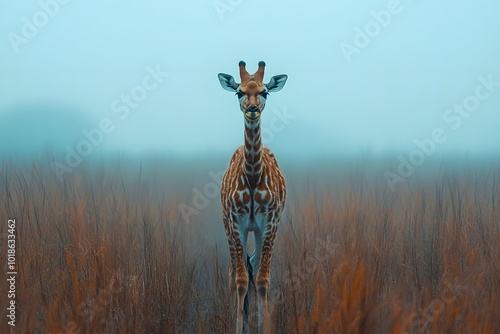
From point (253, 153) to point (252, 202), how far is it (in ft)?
1.58

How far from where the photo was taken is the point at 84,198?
19.5ft

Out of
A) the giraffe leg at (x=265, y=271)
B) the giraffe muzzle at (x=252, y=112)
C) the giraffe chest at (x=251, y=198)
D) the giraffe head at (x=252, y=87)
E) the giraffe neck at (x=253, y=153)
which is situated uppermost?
the giraffe head at (x=252, y=87)

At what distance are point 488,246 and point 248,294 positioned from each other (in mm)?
2492

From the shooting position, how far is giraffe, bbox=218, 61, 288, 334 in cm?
504

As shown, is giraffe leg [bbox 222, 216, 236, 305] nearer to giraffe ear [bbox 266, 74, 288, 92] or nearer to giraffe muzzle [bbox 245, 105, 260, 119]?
giraffe muzzle [bbox 245, 105, 260, 119]

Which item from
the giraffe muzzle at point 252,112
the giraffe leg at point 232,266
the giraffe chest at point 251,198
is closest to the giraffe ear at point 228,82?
the giraffe muzzle at point 252,112

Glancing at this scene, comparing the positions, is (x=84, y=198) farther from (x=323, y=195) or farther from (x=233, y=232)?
(x=323, y=195)

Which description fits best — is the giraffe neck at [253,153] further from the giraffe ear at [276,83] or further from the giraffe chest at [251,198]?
the giraffe ear at [276,83]

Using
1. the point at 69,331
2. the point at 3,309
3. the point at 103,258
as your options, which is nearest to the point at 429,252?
the point at 103,258

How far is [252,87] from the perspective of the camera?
488cm

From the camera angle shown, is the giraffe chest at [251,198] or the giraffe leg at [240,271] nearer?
the giraffe leg at [240,271]

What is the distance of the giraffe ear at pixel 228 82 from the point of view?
16.9 feet

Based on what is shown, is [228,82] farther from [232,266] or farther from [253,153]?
[232,266]

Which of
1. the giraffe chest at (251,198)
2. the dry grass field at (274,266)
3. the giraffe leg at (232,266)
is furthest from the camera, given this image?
the giraffe leg at (232,266)
